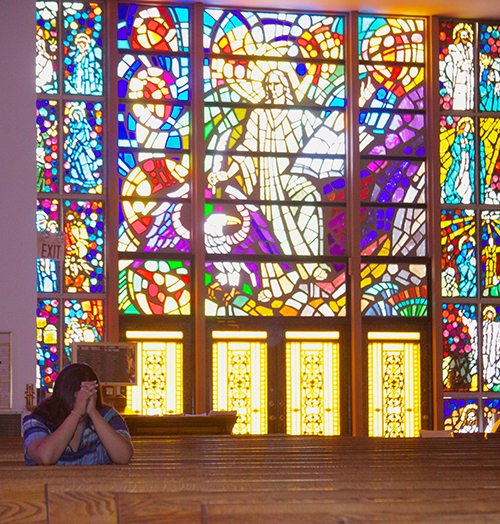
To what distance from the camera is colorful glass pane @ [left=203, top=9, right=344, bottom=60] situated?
848cm

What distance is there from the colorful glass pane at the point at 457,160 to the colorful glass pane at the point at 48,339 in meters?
4.17

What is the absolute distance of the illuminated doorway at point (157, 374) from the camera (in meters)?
7.96

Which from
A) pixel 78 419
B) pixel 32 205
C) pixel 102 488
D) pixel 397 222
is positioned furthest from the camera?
pixel 397 222

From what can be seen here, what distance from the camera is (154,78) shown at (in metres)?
8.36

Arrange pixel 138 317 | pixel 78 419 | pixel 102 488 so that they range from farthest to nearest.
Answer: pixel 138 317 < pixel 78 419 < pixel 102 488

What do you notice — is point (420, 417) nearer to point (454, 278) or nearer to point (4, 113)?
point (454, 278)

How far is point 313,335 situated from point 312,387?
53cm

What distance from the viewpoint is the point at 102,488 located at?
1438 millimetres

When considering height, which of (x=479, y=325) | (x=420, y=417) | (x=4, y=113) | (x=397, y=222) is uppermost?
(x=4, y=113)

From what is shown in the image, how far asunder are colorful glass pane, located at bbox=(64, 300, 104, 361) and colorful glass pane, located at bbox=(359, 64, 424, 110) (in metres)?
3.57

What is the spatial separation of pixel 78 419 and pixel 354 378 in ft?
18.0

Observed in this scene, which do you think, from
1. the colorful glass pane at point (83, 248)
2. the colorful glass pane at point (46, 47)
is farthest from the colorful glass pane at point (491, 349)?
the colorful glass pane at point (46, 47)

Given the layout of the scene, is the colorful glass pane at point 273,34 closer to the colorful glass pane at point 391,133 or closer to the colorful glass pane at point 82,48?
the colorful glass pane at point 391,133

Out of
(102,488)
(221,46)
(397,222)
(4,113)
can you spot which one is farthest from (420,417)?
(102,488)
